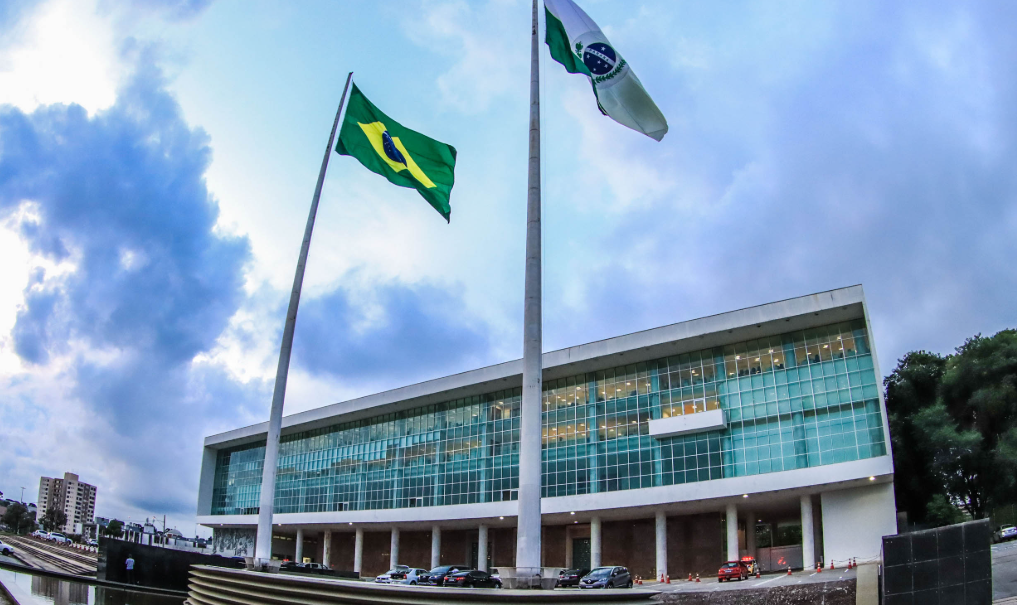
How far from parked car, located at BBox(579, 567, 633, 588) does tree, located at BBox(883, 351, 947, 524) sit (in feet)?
87.8

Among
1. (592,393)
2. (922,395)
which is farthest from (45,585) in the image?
(922,395)

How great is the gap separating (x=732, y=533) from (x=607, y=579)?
A: 14834 mm

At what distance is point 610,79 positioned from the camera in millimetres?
16906

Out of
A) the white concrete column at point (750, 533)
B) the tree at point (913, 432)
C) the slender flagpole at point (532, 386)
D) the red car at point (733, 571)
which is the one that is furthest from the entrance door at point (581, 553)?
the slender flagpole at point (532, 386)

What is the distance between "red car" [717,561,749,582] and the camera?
3844 cm

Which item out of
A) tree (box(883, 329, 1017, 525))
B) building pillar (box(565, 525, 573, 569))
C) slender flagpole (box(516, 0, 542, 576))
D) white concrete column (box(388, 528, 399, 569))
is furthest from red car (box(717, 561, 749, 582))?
white concrete column (box(388, 528, 399, 569))

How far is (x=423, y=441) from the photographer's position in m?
63.8

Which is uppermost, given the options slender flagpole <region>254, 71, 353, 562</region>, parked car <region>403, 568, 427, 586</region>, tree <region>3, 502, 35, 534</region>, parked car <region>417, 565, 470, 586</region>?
slender flagpole <region>254, 71, 353, 562</region>

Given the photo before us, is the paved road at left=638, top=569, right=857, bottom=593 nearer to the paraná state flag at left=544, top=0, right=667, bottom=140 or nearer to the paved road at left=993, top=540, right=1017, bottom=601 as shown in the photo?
the paved road at left=993, top=540, right=1017, bottom=601

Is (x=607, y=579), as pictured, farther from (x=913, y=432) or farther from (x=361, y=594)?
(x=913, y=432)

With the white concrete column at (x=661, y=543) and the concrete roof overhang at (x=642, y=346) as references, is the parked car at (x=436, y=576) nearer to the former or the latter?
the white concrete column at (x=661, y=543)

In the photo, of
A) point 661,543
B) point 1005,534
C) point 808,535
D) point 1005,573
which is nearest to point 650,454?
point 661,543

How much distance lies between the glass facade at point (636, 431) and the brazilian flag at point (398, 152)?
3103cm

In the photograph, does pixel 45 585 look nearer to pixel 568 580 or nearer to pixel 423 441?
pixel 568 580
